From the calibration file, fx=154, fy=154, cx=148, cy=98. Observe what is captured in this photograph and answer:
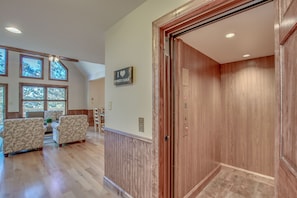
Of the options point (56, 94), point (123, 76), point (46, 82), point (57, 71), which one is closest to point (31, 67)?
point (46, 82)

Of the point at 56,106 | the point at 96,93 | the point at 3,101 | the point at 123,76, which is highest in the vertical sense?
the point at 96,93

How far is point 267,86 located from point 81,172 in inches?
144

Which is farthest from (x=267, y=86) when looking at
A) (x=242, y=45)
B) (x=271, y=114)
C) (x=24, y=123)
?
(x=24, y=123)

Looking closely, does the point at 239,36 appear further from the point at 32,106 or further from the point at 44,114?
the point at 32,106

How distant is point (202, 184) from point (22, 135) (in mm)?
4299

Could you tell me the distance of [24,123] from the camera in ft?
12.7

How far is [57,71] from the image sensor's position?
25.9ft

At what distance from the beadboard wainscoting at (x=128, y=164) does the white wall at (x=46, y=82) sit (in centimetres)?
681

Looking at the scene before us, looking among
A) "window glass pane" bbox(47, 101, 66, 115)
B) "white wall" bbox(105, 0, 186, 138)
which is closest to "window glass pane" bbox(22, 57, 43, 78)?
"window glass pane" bbox(47, 101, 66, 115)

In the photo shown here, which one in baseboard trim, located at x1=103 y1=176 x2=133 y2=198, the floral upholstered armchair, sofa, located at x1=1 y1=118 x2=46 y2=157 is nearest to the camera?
baseboard trim, located at x1=103 y1=176 x2=133 y2=198

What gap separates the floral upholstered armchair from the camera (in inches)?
179

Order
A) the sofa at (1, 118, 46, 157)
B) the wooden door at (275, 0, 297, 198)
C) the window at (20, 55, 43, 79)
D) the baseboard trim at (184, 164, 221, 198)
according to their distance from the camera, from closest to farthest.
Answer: the wooden door at (275, 0, 297, 198) → the baseboard trim at (184, 164, 221, 198) → the sofa at (1, 118, 46, 157) → the window at (20, 55, 43, 79)

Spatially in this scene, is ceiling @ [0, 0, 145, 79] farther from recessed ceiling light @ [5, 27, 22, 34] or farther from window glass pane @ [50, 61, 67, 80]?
window glass pane @ [50, 61, 67, 80]

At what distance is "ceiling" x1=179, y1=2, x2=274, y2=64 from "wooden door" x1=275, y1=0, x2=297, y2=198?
0.70 m
